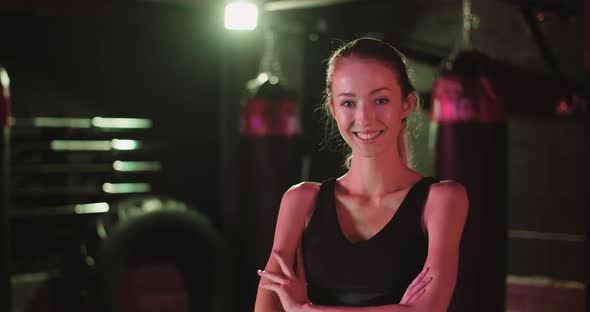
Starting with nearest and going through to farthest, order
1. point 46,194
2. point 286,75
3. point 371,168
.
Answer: point 371,168
point 46,194
point 286,75

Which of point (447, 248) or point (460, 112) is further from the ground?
point (460, 112)

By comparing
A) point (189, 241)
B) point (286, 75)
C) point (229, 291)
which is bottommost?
point (229, 291)

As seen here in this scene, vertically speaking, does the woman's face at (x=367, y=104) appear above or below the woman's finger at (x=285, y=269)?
above

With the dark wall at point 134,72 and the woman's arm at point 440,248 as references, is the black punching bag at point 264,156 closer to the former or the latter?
the dark wall at point 134,72

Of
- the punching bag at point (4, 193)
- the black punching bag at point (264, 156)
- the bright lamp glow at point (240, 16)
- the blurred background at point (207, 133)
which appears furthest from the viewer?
the black punching bag at point (264, 156)

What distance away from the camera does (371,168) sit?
1228 mm

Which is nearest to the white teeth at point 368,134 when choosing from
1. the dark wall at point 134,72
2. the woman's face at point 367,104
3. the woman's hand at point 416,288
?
the woman's face at point 367,104

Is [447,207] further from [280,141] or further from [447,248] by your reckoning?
[280,141]

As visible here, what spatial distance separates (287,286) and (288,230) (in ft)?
0.41

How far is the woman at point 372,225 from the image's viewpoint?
44.2 inches

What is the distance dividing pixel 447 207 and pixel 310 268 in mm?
272

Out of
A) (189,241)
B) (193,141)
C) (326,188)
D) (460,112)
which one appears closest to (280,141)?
(189,241)

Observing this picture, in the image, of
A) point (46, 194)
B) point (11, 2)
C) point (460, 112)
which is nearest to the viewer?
point (460, 112)

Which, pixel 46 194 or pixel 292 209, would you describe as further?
pixel 46 194
